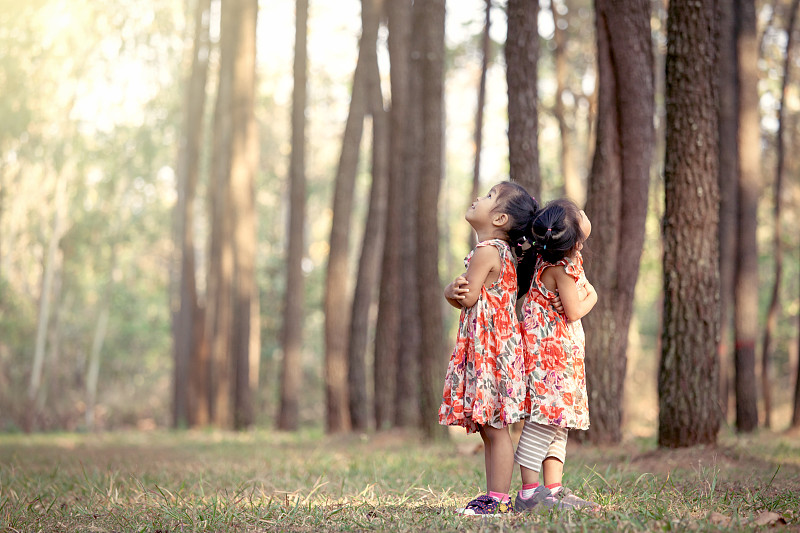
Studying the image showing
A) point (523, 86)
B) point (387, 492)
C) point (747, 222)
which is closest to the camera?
point (387, 492)

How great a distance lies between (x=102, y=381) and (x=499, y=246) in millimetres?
28776

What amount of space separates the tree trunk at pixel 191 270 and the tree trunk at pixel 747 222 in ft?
37.6

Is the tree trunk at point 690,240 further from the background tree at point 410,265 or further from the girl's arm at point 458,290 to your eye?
the background tree at point 410,265

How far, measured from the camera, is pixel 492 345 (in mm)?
4355

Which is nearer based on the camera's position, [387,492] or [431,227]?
[387,492]

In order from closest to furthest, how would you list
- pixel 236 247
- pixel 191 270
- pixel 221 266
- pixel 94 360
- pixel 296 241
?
1. pixel 296 241
2. pixel 236 247
3. pixel 221 266
4. pixel 191 270
5. pixel 94 360

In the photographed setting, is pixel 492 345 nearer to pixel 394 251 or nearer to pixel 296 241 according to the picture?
pixel 394 251

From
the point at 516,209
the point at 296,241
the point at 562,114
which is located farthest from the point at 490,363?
the point at 296,241

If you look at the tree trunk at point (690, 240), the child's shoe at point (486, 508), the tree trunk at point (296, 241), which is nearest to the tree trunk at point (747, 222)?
the tree trunk at point (690, 240)

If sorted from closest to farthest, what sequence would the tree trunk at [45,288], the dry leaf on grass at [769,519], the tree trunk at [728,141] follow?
the dry leaf on grass at [769,519] < the tree trunk at [728,141] < the tree trunk at [45,288]

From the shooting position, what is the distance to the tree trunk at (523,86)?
8203 millimetres

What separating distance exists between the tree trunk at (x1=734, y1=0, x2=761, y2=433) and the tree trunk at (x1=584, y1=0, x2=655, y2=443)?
11.1 feet

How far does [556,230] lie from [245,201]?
1331 centimetres

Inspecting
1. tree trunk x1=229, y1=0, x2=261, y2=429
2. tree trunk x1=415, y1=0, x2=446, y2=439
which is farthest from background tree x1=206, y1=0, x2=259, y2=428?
tree trunk x1=415, y1=0, x2=446, y2=439
